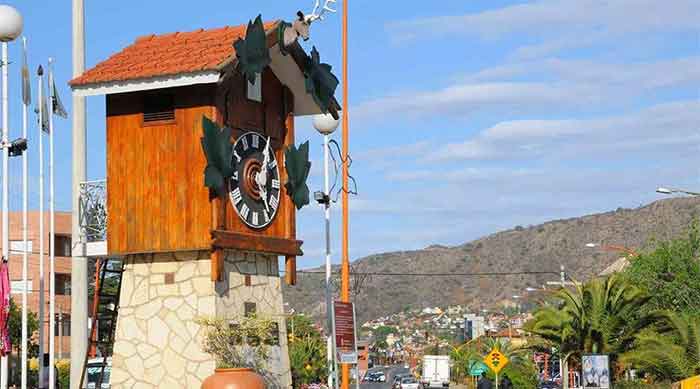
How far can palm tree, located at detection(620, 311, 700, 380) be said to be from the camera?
4041 centimetres

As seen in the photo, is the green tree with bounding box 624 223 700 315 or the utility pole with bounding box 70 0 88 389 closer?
the utility pole with bounding box 70 0 88 389

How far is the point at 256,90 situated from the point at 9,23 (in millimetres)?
4315

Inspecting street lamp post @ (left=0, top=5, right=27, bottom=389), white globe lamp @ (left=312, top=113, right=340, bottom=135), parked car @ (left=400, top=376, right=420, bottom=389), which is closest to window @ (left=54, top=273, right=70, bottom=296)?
parked car @ (left=400, top=376, right=420, bottom=389)

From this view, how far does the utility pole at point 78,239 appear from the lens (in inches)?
839

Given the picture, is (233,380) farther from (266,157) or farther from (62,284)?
(62,284)

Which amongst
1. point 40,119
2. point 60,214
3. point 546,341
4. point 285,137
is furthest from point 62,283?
point 285,137

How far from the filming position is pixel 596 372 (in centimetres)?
3759

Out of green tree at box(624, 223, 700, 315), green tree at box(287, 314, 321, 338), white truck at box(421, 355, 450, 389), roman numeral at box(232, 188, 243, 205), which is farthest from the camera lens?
white truck at box(421, 355, 450, 389)

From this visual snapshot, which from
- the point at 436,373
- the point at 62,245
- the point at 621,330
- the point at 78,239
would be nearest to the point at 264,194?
the point at 78,239

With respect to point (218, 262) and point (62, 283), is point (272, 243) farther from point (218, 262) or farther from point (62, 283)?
point (62, 283)

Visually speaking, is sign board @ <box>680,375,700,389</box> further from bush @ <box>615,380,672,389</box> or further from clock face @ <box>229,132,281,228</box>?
clock face @ <box>229,132,281,228</box>

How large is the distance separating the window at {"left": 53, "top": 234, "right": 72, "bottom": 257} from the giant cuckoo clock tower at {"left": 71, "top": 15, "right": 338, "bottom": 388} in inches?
3079

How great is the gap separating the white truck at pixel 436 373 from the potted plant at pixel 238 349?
7103 centimetres

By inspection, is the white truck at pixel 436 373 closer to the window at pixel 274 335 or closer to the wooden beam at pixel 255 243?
the wooden beam at pixel 255 243
